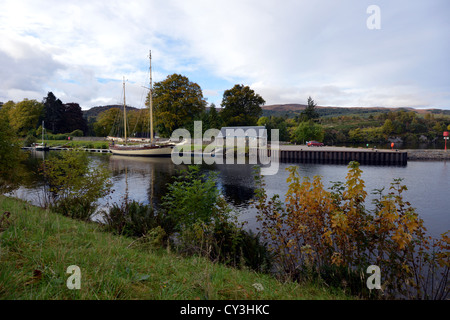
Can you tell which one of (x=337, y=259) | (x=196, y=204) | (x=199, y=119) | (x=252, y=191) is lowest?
(x=252, y=191)

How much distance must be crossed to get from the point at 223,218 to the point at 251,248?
1.13 meters

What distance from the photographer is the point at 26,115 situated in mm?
80625

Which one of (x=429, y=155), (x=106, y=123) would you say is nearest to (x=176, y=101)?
(x=106, y=123)

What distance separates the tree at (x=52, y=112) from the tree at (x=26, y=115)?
1.87 metres

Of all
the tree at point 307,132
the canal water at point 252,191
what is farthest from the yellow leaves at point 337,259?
the tree at point 307,132

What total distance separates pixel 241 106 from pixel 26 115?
72096mm

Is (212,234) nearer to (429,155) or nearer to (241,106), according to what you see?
(429,155)

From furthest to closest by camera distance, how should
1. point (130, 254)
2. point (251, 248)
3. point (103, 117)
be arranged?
point (103, 117) → point (251, 248) → point (130, 254)

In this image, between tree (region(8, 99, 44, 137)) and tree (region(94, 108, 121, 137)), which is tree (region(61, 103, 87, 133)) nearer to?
tree (region(8, 99, 44, 137))

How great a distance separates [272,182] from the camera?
22344 mm

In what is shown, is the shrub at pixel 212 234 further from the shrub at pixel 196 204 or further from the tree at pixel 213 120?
the tree at pixel 213 120
